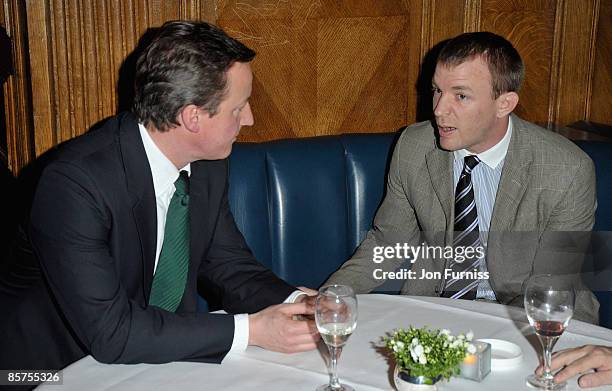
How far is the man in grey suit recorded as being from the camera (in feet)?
8.64

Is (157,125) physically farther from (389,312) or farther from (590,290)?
(590,290)

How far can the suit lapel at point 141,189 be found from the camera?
1.98 m

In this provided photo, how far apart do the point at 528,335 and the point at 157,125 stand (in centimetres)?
98

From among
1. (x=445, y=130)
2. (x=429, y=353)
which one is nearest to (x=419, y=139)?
(x=445, y=130)

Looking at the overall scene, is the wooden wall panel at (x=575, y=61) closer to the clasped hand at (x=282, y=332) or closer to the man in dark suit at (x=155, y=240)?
the man in dark suit at (x=155, y=240)

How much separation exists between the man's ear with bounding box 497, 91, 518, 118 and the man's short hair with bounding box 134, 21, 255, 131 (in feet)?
3.31

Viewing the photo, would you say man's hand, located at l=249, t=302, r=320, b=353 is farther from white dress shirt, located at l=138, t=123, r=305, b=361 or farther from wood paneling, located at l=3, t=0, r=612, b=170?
wood paneling, located at l=3, t=0, r=612, b=170

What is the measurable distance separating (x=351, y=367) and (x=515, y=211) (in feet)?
3.89

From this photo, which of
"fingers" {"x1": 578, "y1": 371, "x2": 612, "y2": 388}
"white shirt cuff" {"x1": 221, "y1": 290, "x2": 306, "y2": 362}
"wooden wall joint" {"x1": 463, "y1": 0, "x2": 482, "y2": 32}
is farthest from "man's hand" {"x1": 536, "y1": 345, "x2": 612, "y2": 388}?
"wooden wall joint" {"x1": 463, "y1": 0, "x2": 482, "y2": 32}

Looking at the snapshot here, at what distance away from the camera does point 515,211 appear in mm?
2646

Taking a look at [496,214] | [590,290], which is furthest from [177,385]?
[590,290]

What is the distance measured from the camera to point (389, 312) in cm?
192

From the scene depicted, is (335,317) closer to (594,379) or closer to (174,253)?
(594,379)

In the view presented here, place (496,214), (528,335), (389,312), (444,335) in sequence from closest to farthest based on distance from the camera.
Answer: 1. (444,335)
2. (528,335)
3. (389,312)
4. (496,214)
